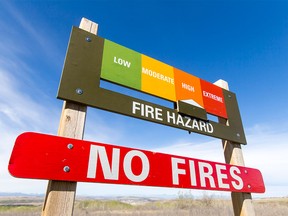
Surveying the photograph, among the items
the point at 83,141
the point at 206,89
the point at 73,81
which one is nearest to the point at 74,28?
the point at 73,81

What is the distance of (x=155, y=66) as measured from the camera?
6.88 feet

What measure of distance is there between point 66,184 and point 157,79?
1288 millimetres

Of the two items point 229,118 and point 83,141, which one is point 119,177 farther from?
point 229,118

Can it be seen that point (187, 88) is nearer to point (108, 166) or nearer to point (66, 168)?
point (108, 166)

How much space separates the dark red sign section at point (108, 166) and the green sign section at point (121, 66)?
646 mm

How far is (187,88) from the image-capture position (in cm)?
219

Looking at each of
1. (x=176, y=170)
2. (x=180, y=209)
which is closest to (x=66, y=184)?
(x=176, y=170)

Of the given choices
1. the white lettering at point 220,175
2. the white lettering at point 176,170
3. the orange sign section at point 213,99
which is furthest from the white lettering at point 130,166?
the orange sign section at point 213,99

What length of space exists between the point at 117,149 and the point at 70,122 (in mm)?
374

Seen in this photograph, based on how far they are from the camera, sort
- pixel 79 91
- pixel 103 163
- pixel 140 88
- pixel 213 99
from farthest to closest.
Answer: pixel 213 99 → pixel 140 88 → pixel 79 91 → pixel 103 163

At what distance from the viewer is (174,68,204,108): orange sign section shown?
2082 millimetres

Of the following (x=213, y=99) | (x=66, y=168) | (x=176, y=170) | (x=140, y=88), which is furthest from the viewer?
(x=213, y=99)

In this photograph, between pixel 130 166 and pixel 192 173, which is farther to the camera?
pixel 192 173

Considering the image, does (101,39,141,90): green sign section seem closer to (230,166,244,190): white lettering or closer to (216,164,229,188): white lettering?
(216,164,229,188): white lettering
